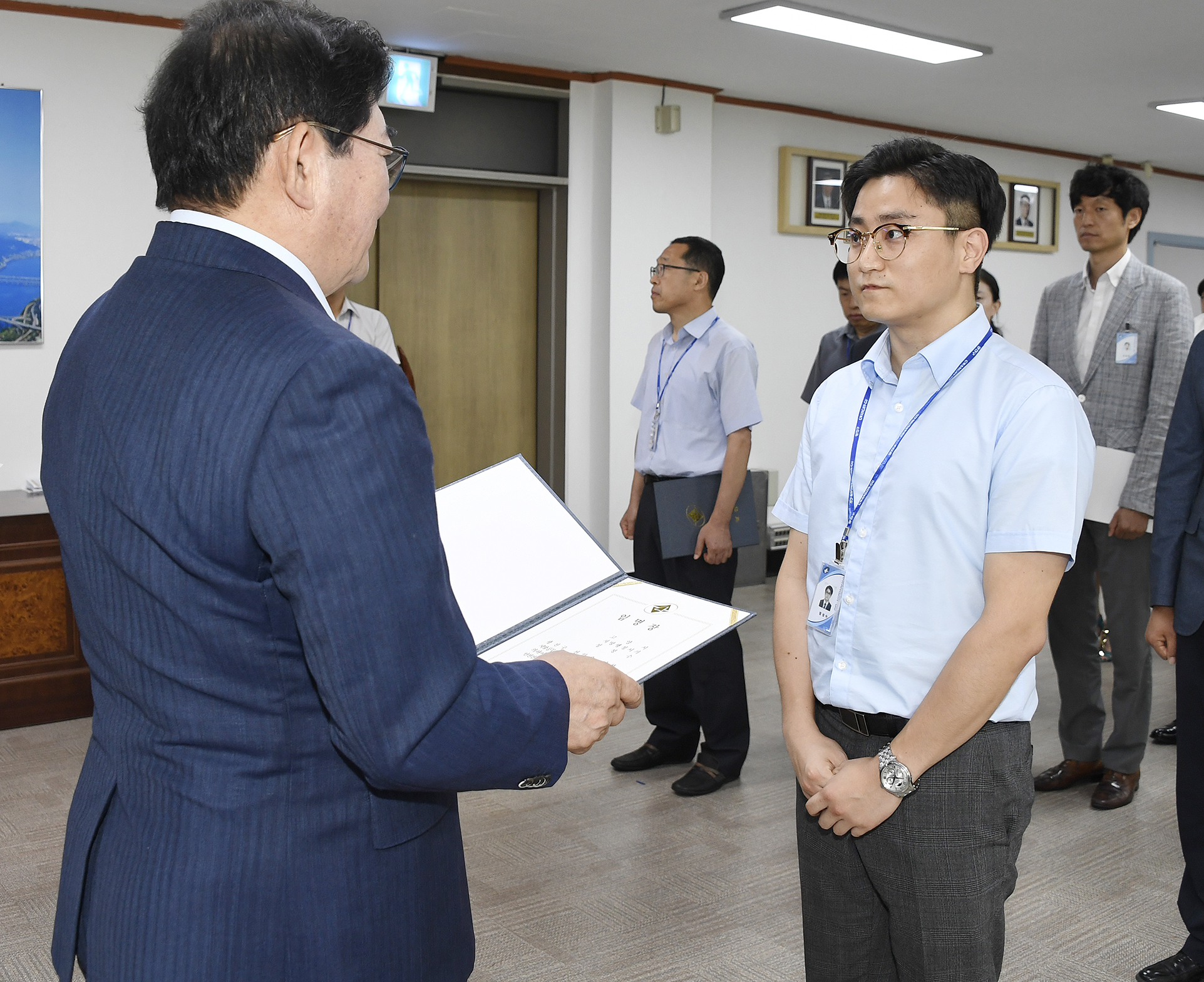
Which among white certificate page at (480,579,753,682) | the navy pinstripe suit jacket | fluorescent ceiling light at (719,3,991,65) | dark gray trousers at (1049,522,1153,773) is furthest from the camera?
fluorescent ceiling light at (719,3,991,65)

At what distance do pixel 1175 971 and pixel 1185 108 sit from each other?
21.7 ft

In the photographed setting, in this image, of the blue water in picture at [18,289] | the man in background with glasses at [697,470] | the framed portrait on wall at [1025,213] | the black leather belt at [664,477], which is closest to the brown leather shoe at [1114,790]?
the man in background with glasses at [697,470]

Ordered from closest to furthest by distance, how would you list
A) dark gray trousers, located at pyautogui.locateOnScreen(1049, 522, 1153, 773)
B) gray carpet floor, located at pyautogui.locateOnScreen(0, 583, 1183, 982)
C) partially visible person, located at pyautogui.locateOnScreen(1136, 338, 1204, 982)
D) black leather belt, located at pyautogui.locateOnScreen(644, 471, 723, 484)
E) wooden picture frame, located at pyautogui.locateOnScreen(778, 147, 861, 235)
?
partially visible person, located at pyautogui.locateOnScreen(1136, 338, 1204, 982) → gray carpet floor, located at pyautogui.locateOnScreen(0, 583, 1183, 982) → dark gray trousers, located at pyautogui.locateOnScreen(1049, 522, 1153, 773) → black leather belt, located at pyautogui.locateOnScreen(644, 471, 723, 484) → wooden picture frame, located at pyautogui.locateOnScreen(778, 147, 861, 235)

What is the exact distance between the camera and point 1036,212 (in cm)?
895

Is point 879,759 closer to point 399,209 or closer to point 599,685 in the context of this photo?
point 599,685

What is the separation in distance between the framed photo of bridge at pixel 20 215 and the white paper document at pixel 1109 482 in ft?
14.5

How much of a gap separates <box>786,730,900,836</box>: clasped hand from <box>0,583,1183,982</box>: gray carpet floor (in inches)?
46.3

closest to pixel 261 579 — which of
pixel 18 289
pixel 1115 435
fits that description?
pixel 1115 435

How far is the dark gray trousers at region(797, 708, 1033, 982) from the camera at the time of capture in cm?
149

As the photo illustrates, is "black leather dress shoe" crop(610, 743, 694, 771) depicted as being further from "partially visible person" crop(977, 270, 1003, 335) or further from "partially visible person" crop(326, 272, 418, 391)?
"partially visible person" crop(977, 270, 1003, 335)

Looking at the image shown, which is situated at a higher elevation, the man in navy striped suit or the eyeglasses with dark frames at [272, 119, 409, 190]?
the eyeglasses with dark frames at [272, 119, 409, 190]

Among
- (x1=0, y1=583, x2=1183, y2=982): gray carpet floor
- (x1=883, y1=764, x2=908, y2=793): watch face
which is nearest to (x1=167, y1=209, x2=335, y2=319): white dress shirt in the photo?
(x1=883, y1=764, x2=908, y2=793): watch face

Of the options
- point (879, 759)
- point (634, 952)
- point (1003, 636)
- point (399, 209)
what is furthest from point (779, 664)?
point (399, 209)

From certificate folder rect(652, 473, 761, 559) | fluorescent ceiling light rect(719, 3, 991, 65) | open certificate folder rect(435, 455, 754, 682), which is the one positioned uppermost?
fluorescent ceiling light rect(719, 3, 991, 65)
